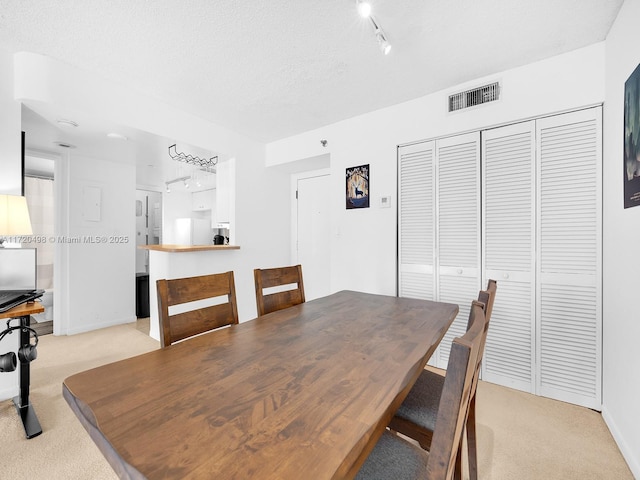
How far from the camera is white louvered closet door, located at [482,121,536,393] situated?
7.41 feet

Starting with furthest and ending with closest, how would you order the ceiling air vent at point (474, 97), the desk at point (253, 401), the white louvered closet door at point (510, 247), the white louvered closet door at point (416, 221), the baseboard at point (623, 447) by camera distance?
the white louvered closet door at point (416, 221) < the ceiling air vent at point (474, 97) < the white louvered closet door at point (510, 247) < the baseboard at point (623, 447) < the desk at point (253, 401)

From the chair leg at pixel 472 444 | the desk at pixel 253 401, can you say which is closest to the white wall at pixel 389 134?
the chair leg at pixel 472 444

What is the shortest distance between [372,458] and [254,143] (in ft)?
12.2

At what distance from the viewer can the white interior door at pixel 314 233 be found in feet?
13.0

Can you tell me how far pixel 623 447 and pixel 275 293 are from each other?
211 centimetres

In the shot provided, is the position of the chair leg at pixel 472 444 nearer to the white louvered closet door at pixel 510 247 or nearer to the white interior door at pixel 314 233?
the white louvered closet door at pixel 510 247

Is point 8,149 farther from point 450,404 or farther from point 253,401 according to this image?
point 450,404

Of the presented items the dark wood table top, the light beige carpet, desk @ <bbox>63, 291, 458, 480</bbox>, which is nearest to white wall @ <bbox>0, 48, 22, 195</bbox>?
the dark wood table top

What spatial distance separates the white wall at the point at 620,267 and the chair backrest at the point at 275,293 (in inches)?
73.5

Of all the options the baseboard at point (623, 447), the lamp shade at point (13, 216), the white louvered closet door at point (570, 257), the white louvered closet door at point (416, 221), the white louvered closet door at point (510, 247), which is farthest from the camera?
the white louvered closet door at point (416, 221)

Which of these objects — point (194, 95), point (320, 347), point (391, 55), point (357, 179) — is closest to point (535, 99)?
point (391, 55)

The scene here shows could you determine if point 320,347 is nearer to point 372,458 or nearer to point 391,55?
point 372,458

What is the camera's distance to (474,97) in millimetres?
2467

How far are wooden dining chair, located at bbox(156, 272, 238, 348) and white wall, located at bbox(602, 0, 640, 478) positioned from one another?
6.94ft
